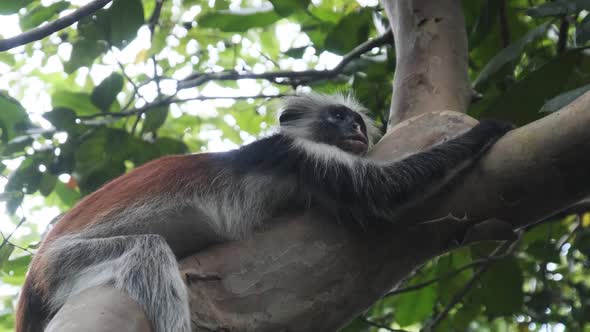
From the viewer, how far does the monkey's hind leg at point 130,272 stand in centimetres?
308

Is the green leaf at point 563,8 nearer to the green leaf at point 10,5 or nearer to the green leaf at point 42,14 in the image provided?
the green leaf at point 10,5

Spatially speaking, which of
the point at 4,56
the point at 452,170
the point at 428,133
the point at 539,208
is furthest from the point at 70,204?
the point at 539,208

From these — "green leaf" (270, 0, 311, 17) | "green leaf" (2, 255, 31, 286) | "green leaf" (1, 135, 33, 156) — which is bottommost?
"green leaf" (2, 255, 31, 286)

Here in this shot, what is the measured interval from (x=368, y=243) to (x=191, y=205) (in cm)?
125

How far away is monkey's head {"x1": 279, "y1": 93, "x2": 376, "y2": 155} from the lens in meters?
4.88

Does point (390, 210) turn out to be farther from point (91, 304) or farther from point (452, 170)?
point (91, 304)

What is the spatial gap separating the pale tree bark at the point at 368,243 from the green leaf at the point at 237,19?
7.22 feet

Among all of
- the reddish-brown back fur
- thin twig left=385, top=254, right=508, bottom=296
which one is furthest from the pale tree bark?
thin twig left=385, top=254, right=508, bottom=296

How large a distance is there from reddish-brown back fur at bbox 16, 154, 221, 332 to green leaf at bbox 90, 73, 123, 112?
1.16 meters

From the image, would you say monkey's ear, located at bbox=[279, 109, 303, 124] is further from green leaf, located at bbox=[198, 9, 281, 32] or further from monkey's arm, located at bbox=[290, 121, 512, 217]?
monkey's arm, located at bbox=[290, 121, 512, 217]

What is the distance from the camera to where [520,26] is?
5.30m

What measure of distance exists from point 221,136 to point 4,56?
258 centimetres

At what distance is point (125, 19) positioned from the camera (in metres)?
4.63

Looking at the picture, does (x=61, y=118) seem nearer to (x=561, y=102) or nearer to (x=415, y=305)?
(x=415, y=305)
